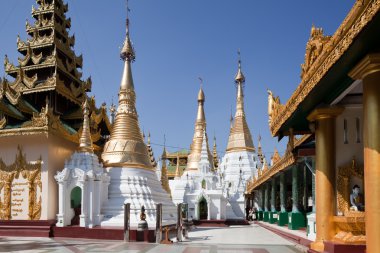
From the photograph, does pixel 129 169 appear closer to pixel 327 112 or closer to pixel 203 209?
pixel 203 209

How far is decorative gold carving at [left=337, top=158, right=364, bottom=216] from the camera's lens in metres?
7.72

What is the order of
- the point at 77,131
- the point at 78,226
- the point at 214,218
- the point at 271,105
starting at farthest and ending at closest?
1. the point at 214,218
2. the point at 77,131
3. the point at 78,226
4. the point at 271,105

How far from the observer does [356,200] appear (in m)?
7.43

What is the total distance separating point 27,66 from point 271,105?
786 inches

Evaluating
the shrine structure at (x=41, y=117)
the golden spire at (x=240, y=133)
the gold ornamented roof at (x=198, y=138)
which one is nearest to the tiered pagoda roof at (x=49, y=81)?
the shrine structure at (x=41, y=117)

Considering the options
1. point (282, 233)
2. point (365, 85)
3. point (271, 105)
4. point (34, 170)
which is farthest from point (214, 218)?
point (365, 85)

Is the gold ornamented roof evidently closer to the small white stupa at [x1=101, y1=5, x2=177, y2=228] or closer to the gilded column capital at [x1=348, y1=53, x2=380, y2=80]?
the small white stupa at [x1=101, y1=5, x2=177, y2=228]

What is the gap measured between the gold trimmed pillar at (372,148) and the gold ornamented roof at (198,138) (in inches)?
1348

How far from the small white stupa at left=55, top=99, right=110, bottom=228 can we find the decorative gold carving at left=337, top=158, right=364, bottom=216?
14.2m

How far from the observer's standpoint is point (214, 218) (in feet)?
107

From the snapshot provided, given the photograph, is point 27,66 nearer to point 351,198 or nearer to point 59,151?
point 59,151

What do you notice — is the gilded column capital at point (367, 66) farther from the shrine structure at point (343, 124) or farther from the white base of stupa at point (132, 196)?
the white base of stupa at point (132, 196)

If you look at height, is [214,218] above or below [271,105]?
below

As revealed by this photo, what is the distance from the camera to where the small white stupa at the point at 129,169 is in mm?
21422
